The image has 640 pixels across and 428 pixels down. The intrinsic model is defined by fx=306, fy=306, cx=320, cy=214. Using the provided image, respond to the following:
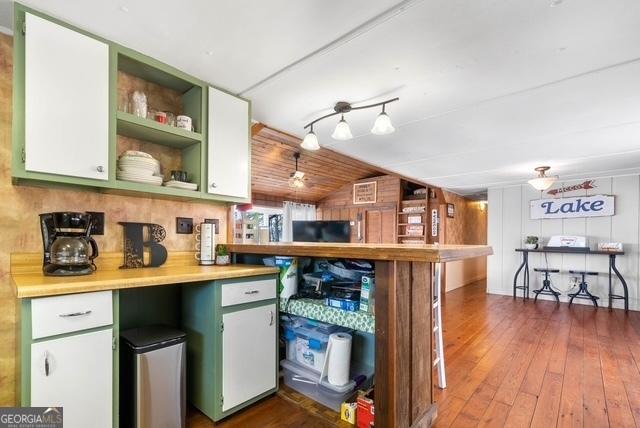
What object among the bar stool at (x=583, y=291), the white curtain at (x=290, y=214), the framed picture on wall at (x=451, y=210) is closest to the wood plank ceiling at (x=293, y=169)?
the white curtain at (x=290, y=214)

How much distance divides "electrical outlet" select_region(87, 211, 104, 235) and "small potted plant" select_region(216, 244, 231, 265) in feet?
2.42

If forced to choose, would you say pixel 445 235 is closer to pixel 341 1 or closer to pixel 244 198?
pixel 244 198

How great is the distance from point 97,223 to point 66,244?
370 millimetres

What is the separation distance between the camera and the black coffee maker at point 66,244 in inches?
61.9

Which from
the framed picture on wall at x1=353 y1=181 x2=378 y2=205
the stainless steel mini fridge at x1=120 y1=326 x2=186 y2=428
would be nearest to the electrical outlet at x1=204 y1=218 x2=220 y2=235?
the stainless steel mini fridge at x1=120 y1=326 x2=186 y2=428

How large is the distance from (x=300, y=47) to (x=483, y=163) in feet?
12.3

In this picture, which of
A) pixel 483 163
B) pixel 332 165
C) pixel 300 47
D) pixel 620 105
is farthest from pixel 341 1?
pixel 332 165

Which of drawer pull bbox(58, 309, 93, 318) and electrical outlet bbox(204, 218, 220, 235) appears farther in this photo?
electrical outlet bbox(204, 218, 220, 235)

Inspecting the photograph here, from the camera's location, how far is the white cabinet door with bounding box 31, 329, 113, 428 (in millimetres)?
1248

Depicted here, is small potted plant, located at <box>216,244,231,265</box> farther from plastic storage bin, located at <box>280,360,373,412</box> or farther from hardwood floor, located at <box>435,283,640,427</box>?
hardwood floor, located at <box>435,283,640,427</box>

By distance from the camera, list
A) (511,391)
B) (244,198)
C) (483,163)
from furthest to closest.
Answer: (483,163) < (244,198) < (511,391)

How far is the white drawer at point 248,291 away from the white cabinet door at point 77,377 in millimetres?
601

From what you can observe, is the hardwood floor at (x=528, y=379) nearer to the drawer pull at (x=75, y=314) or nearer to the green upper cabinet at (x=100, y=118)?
the drawer pull at (x=75, y=314)

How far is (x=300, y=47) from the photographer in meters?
1.84
